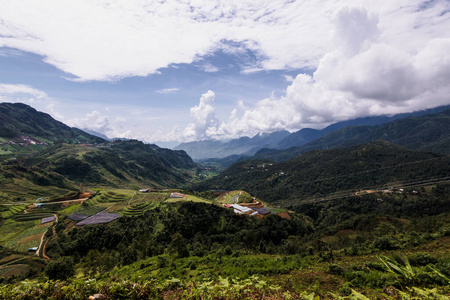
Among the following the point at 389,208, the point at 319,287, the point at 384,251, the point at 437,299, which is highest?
the point at 437,299

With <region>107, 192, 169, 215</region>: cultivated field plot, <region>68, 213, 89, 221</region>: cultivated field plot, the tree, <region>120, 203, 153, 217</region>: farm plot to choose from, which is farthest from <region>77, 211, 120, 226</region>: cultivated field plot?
the tree

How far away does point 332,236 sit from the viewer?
170 ft

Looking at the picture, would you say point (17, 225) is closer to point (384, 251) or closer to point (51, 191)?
point (51, 191)

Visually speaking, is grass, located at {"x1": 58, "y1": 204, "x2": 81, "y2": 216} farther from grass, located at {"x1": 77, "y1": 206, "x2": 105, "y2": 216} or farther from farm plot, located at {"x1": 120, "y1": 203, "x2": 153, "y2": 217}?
farm plot, located at {"x1": 120, "y1": 203, "x2": 153, "y2": 217}

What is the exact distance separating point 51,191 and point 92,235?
3797 inches

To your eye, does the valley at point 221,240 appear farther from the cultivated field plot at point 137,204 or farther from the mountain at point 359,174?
the mountain at point 359,174

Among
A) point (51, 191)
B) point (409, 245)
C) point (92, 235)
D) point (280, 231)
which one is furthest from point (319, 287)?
point (51, 191)

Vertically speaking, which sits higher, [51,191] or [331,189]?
[51,191]

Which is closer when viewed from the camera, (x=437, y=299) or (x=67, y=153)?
(x=437, y=299)

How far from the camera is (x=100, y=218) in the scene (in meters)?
61.3

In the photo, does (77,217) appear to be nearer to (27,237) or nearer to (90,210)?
(90,210)

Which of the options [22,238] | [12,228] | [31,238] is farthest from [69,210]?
[31,238]

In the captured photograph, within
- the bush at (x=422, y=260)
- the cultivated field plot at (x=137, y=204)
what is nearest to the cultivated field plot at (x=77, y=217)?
the cultivated field plot at (x=137, y=204)

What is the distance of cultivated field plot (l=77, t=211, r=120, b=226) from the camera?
58375 mm
